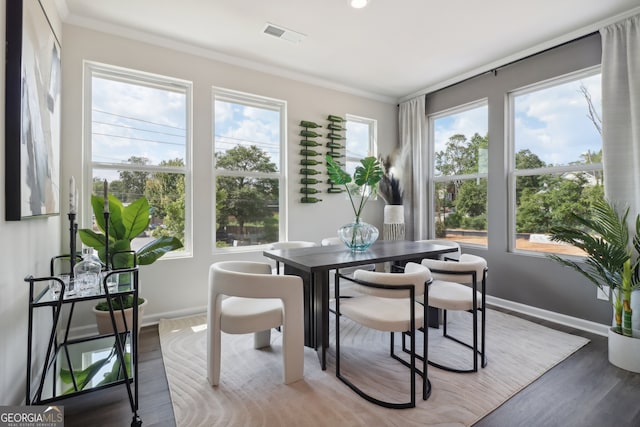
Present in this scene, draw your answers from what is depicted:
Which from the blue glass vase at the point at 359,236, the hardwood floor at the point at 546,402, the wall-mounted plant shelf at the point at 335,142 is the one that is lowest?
the hardwood floor at the point at 546,402

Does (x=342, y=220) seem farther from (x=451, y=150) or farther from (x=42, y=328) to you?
(x=42, y=328)

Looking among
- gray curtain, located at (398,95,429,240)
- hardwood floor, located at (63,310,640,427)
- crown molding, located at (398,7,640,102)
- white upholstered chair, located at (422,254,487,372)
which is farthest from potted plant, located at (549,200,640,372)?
gray curtain, located at (398,95,429,240)

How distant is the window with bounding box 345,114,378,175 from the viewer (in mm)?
4418

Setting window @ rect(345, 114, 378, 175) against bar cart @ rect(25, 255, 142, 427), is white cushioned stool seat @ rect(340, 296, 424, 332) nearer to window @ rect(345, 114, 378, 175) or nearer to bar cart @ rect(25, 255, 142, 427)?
bar cart @ rect(25, 255, 142, 427)

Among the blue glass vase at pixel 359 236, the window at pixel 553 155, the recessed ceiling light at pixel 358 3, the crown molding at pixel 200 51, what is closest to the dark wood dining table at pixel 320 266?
the blue glass vase at pixel 359 236

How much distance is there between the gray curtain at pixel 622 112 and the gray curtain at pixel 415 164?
1.97 metres

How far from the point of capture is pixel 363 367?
216 centimetres

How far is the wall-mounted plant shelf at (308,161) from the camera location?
12.7ft

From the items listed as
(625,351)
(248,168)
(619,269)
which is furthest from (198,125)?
(625,351)

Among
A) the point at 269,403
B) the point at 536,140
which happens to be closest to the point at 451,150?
the point at 536,140

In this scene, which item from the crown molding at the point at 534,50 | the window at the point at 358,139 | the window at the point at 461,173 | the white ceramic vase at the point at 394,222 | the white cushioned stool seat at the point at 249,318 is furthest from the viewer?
the window at the point at 358,139

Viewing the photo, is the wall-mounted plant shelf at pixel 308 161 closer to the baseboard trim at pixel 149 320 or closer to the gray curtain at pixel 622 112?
the baseboard trim at pixel 149 320

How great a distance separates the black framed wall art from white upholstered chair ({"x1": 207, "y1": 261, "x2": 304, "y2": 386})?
3.50 ft

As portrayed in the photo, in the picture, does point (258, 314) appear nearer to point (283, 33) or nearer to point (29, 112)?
point (29, 112)
